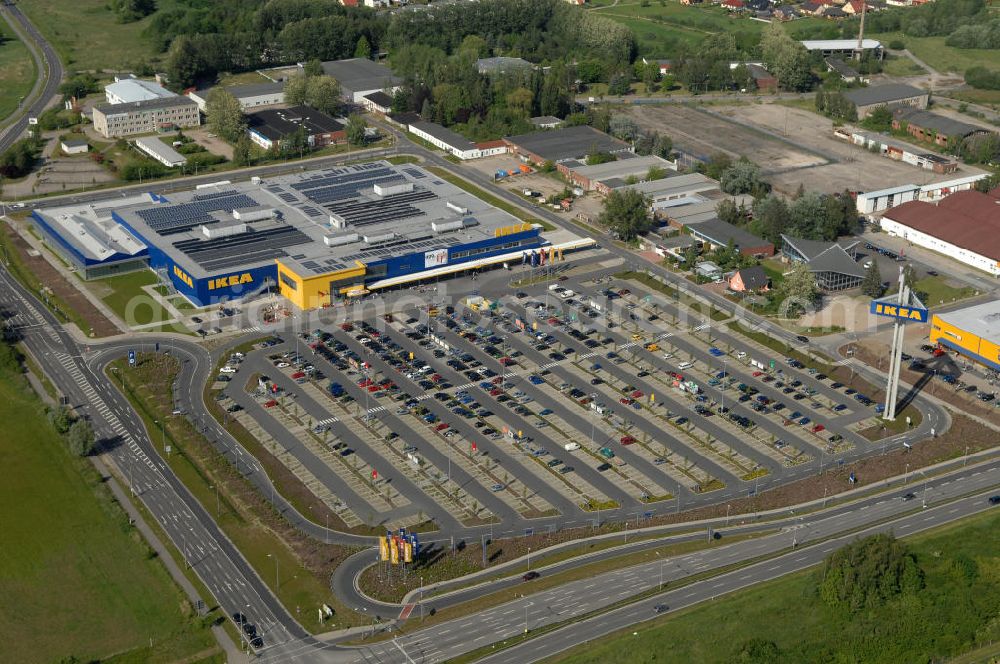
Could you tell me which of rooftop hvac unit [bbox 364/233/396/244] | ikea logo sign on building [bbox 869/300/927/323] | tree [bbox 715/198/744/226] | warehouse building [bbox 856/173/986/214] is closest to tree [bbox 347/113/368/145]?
rooftop hvac unit [bbox 364/233/396/244]

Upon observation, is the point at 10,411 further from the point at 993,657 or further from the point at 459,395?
the point at 993,657

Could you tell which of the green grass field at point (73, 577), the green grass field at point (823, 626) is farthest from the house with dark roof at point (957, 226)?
the green grass field at point (73, 577)

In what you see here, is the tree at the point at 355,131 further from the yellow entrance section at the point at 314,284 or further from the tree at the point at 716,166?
the yellow entrance section at the point at 314,284

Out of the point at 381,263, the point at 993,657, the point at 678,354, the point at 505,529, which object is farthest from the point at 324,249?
the point at 993,657

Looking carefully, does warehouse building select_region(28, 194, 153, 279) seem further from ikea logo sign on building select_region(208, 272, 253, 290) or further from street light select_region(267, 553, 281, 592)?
street light select_region(267, 553, 281, 592)

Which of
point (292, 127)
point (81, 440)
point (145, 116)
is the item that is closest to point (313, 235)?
point (81, 440)

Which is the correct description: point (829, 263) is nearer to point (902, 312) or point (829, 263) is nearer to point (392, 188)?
point (902, 312)

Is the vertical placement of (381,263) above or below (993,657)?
above
